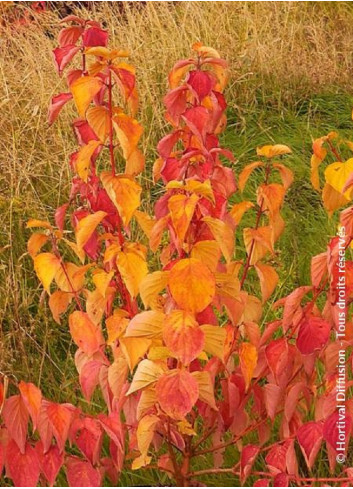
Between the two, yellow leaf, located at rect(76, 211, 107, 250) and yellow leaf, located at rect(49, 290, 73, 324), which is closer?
yellow leaf, located at rect(76, 211, 107, 250)

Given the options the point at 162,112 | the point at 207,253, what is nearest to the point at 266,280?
the point at 207,253

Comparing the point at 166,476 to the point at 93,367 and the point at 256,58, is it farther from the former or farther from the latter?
the point at 256,58

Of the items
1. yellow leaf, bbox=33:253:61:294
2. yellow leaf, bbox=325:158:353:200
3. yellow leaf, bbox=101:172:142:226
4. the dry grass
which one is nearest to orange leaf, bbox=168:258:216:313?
yellow leaf, bbox=101:172:142:226

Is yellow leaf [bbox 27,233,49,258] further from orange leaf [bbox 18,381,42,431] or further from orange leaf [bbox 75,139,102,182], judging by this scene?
orange leaf [bbox 18,381,42,431]

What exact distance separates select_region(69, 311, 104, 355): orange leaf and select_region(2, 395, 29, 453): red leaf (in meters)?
0.22

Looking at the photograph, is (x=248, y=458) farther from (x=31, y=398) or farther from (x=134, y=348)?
(x=31, y=398)

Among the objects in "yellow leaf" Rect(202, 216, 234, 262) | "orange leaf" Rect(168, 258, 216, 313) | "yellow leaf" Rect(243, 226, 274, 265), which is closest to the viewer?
"orange leaf" Rect(168, 258, 216, 313)

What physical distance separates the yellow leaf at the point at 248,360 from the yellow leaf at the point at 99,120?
1.63ft

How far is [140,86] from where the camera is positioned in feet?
13.9

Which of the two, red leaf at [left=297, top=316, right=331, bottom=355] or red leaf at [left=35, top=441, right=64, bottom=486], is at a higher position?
red leaf at [left=297, top=316, right=331, bottom=355]

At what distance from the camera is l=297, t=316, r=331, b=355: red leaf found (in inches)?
66.2

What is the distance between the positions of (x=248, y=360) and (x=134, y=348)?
258mm

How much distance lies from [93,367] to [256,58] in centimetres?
311

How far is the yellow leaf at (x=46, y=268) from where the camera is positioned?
175 centimetres
